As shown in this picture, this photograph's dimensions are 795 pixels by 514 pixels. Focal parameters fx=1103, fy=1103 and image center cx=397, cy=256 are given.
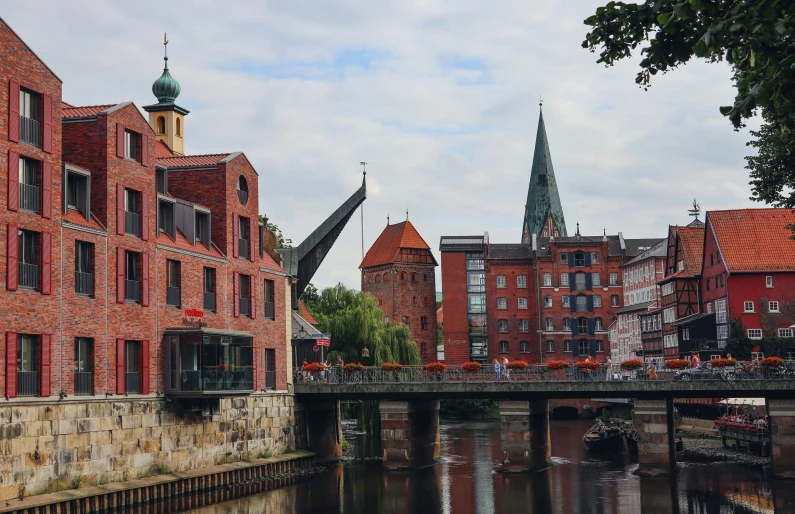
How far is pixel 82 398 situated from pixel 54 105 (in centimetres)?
1145

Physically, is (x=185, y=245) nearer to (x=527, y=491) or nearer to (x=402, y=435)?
(x=402, y=435)

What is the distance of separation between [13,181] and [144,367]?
11.7 meters

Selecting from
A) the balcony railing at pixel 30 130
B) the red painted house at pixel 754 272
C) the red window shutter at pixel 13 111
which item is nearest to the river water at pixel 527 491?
the balcony railing at pixel 30 130

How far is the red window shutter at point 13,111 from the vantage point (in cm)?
3994

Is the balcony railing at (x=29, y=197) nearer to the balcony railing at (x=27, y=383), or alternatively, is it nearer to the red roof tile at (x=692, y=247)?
the balcony railing at (x=27, y=383)

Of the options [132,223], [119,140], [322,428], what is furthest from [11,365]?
[322,428]

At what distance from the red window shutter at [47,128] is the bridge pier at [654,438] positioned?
31423 millimetres

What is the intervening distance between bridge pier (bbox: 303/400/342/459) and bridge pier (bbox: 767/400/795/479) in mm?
25359

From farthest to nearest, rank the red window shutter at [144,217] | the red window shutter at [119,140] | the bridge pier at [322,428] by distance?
the bridge pier at [322,428]
the red window shutter at [144,217]
the red window shutter at [119,140]

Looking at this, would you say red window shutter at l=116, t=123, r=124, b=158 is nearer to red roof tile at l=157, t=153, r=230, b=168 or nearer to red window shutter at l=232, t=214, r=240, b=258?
red roof tile at l=157, t=153, r=230, b=168

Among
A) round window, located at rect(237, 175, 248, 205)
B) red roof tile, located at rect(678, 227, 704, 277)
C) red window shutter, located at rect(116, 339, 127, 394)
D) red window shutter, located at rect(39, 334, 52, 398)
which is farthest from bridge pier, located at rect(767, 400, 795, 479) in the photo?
red roof tile, located at rect(678, 227, 704, 277)

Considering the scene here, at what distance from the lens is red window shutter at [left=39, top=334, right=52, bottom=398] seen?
134ft

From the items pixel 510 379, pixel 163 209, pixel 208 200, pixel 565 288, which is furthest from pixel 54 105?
pixel 565 288

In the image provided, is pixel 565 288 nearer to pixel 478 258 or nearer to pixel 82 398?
pixel 478 258
